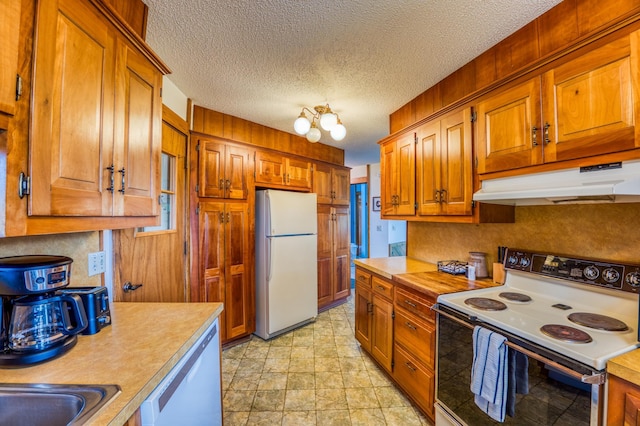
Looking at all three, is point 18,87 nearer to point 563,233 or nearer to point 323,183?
point 563,233

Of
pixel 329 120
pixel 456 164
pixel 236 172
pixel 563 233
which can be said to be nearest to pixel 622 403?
pixel 563 233

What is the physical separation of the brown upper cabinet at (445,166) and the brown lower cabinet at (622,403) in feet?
3.45

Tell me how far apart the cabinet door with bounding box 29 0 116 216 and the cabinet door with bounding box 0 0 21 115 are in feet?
0.18

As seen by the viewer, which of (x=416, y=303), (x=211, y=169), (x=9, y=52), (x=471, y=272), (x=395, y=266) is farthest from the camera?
(x=211, y=169)

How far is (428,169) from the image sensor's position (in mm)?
2143

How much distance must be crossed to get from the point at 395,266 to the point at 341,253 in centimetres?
165

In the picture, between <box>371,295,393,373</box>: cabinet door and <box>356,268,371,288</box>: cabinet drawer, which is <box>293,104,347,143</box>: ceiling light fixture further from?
<box>371,295,393,373</box>: cabinet door

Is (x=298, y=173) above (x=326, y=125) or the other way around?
the other way around

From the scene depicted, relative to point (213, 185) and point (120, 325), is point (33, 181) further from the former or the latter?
point (213, 185)

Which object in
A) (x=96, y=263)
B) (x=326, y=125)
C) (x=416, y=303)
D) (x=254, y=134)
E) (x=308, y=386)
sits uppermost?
(x=254, y=134)

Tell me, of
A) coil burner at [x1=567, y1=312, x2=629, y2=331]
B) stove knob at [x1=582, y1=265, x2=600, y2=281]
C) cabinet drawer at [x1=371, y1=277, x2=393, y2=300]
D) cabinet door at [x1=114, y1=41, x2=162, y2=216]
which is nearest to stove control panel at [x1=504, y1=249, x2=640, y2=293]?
stove knob at [x1=582, y1=265, x2=600, y2=281]

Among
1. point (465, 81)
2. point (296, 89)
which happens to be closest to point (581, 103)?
point (465, 81)

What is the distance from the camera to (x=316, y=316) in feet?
11.4

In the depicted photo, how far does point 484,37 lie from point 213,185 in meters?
2.46
